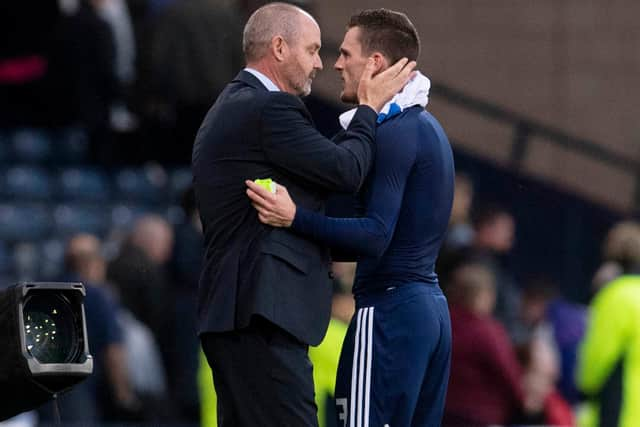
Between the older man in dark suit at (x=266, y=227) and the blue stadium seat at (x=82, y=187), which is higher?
the older man in dark suit at (x=266, y=227)

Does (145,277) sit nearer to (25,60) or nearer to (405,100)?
(25,60)

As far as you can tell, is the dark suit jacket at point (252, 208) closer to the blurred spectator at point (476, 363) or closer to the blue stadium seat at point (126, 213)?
the blurred spectator at point (476, 363)

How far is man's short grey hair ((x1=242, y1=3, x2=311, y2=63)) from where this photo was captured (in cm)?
532

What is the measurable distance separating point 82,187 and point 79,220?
1.24 ft

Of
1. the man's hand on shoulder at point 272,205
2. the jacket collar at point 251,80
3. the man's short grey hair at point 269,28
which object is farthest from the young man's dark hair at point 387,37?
the man's hand on shoulder at point 272,205

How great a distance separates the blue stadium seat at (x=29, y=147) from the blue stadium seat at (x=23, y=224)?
0.61 m

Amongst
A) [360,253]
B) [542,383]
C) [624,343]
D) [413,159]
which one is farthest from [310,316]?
[542,383]

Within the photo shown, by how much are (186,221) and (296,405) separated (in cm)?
472

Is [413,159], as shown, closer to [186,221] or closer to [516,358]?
[516,358]

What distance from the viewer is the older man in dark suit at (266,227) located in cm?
514

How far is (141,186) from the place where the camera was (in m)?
12.1

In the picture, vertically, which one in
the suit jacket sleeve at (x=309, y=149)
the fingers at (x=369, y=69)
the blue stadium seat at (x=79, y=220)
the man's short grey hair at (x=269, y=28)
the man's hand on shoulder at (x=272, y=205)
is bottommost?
the blue stadium seat at (x=79, y=220)

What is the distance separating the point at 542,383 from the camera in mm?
8852

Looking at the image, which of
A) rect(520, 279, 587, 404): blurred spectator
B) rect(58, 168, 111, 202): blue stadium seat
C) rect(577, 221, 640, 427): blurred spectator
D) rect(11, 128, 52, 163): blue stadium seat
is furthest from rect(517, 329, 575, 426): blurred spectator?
rect(11, 128, 52, 163): blue stadium seat
